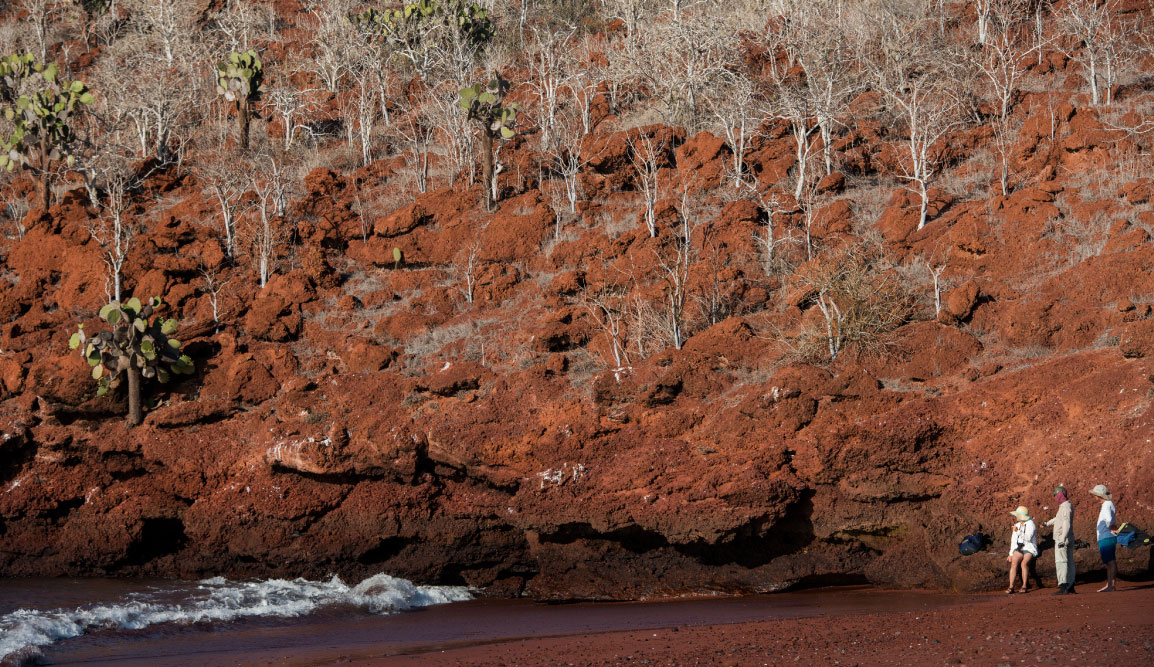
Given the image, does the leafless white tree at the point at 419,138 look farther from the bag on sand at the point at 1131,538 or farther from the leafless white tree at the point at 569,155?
the bag on sand at the point at 1131,538

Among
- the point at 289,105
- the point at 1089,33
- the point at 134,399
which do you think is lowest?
the point at 134,399

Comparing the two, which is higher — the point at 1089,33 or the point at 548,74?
the point at 548,74

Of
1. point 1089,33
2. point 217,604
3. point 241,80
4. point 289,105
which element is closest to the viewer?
point 217,604

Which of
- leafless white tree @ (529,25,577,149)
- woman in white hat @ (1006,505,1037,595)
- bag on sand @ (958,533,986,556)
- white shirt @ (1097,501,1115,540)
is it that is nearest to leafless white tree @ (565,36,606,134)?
leafless white tree @ (529,25,577,149)

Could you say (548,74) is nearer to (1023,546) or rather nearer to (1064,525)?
(1023,546)

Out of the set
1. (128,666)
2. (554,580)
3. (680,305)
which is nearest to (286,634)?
(128,666)

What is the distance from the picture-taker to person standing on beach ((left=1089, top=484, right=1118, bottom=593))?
9.28 m

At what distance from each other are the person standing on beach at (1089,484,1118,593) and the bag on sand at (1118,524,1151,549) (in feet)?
0.27

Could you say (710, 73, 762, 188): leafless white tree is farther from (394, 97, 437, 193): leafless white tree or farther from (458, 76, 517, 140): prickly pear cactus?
(394, 97, 437, 193): leafless white tree

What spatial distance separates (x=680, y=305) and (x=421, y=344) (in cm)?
429

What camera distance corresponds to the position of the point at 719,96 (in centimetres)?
2233

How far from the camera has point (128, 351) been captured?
44.9ft

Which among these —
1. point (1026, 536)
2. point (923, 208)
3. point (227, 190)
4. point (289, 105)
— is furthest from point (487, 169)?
point (1026, 536)

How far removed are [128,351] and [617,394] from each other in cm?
717
